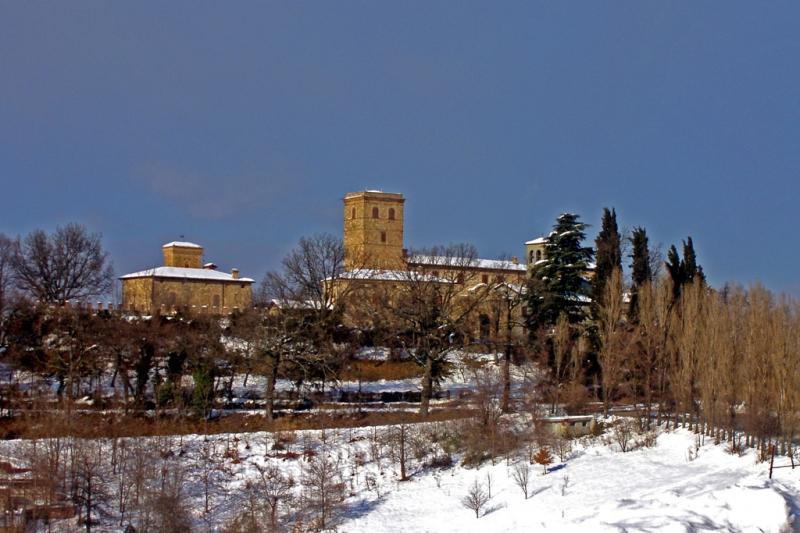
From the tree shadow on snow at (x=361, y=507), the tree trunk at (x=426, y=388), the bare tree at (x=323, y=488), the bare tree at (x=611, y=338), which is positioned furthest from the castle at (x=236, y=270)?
the tree shadow on snow at (x=361, y=507)

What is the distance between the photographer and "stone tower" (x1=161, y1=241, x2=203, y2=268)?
87.2 metres

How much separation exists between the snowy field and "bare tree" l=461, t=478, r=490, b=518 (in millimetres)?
160

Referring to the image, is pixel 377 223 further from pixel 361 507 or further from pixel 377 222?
pixel 361 507

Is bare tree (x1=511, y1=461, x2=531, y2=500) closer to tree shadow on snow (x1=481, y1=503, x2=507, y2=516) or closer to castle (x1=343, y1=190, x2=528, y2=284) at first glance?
tree shadow on snow (x1=481, y1=503, x2=507, y2=516)

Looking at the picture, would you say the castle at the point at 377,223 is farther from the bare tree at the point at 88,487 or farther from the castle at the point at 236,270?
the bare tree at the point at 88,487

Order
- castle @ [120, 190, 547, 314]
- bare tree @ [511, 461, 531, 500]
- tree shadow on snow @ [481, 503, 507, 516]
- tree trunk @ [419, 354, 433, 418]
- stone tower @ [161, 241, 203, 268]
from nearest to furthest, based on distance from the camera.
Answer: tree shadow on snow @ [481, 503, 507, 516]
bare tree @ [511, 461, 531, 500]
tree trunk @ [419, 354, 433, 418]
castle @ [120, 190, 547, 314]
stone tower @ [161, 241, 203, 268]

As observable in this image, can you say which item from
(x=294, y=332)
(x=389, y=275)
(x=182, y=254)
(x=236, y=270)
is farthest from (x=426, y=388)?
(x=182, y=254)

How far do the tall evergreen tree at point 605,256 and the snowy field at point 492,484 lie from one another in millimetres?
8956

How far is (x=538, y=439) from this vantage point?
87.1ft

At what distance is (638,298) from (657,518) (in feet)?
62.9

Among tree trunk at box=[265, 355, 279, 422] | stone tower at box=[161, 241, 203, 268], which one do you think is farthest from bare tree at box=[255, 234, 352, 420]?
stone tower at box=[161, 241, 203, 268]

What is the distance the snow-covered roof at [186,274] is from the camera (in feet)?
247

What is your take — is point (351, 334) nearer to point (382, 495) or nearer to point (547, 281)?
point (547, 281)

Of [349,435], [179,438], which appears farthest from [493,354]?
[179,438]
